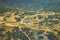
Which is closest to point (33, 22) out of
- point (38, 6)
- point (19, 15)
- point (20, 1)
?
point (19, 15)

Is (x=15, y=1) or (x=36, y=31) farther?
(x=15, y=1)

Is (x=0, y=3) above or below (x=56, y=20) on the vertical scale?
above

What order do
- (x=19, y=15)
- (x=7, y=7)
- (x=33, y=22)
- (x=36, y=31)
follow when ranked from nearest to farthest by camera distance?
1. (x=36, y=31)
2. (x=33, y=22)
3. (x=19, y=15)
4. (x=7, y=7)

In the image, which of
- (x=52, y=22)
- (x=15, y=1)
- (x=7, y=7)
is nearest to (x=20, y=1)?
(x=15, y=1)

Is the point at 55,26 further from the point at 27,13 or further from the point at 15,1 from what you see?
the point at 15,1

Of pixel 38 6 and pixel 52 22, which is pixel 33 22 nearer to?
pixel 52 22

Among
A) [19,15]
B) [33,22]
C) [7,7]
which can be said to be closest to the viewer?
[33,22]
